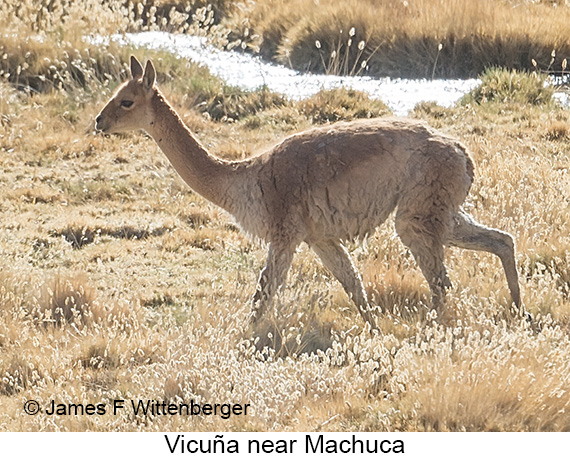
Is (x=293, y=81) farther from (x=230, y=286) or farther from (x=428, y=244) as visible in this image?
(x=428, y=244)

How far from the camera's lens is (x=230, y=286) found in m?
8.21

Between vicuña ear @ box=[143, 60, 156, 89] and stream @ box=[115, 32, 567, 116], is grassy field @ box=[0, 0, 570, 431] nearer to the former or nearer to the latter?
stream @ box=[115, 32, 567, 116]

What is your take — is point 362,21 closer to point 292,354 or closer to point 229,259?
point 229,259

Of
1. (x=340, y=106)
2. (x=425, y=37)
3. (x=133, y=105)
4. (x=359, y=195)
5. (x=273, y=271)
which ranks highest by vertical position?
(x=133, y=105)

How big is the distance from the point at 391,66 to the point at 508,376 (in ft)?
29.8

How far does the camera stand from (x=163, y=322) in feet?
24.7

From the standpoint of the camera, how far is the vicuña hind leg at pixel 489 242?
7.11 metres

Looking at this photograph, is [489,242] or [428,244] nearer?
[428,244]

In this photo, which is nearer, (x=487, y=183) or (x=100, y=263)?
(x=100, y=263)

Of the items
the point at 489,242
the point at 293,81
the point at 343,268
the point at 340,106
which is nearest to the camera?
the point at 489,242

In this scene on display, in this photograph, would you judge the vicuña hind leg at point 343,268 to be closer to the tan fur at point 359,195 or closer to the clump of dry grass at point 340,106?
the tan fur at point 359,195

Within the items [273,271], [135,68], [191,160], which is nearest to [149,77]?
[135,68]

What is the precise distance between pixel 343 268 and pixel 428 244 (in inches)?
26.5
